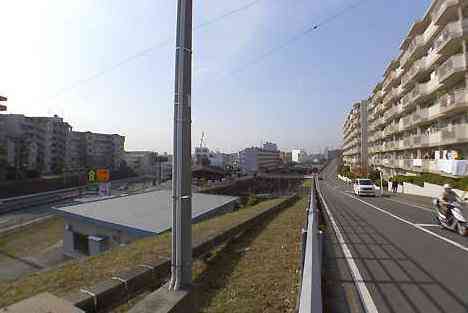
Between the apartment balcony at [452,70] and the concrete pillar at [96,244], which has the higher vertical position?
the apartment balcony at [452,70]

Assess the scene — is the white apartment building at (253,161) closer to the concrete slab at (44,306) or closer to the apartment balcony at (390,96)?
the apartment balcony at (390,96)

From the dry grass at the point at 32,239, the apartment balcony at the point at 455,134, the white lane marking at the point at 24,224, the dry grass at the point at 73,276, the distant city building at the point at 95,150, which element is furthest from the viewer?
the distant city building at the point at 95,150

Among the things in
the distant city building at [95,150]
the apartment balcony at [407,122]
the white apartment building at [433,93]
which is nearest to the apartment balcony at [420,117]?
the white apartment building at [433,93]

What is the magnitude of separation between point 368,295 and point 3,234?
116ft

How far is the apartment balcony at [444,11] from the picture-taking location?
24.6m

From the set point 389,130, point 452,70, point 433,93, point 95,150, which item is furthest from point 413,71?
point 95,150

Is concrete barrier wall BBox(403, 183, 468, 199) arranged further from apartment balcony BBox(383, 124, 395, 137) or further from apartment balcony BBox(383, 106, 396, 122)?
A: apartment balcony BBox(383, 106, 396, 122)

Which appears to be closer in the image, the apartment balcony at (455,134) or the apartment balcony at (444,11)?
the apartment balcony at (455,134)

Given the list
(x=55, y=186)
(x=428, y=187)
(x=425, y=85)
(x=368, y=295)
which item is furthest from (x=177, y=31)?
(x=55, y=186)

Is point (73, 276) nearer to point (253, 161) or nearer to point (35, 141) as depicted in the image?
point (35, 141)

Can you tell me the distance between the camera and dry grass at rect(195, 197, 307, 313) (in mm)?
4180

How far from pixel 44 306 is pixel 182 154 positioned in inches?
96.0

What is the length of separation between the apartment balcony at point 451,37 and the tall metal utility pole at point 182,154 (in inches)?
1048

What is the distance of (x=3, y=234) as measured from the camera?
29969 mm
